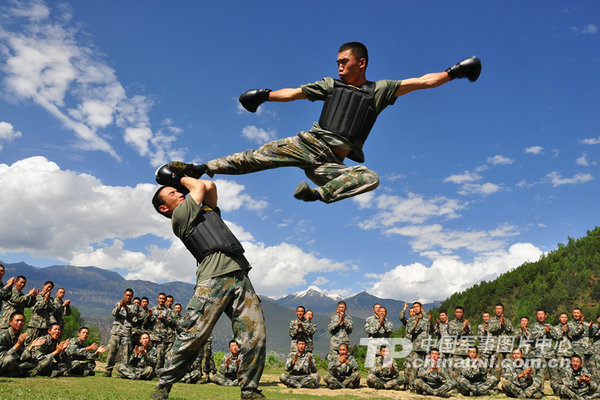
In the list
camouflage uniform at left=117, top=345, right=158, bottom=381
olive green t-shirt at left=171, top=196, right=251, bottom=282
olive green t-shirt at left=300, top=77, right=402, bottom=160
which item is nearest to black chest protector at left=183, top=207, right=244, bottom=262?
olive green t-shirt at left=171, top=196, right=251, bottom=282

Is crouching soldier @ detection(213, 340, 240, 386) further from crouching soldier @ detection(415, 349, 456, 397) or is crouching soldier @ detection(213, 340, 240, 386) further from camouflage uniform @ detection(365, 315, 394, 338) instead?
crouching soldier @ detection(415, 349, 456, 397)

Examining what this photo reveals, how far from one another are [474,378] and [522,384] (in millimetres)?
1359

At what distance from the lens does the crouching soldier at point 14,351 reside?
29.9 feet

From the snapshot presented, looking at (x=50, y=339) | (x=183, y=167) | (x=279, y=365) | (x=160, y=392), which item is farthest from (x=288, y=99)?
(x=279, y=365)

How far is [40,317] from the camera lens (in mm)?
11984

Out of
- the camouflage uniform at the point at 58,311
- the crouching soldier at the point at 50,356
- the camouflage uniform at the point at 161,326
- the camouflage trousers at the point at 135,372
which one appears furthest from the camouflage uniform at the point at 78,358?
the camouflage uniform at the point at 161,326

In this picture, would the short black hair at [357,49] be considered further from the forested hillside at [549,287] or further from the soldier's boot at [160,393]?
the forested hillside at [549,287]

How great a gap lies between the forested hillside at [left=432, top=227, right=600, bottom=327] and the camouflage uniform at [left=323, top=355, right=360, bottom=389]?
56.0 ft

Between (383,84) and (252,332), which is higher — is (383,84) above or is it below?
above

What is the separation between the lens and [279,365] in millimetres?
21766

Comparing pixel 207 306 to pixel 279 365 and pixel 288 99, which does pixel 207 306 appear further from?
pixel 279 365

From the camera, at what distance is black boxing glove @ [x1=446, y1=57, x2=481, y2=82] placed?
4.65 m

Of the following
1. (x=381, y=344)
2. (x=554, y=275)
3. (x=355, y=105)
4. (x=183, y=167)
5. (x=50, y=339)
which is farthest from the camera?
(x=554, y=275)

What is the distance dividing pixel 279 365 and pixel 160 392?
18232mm
